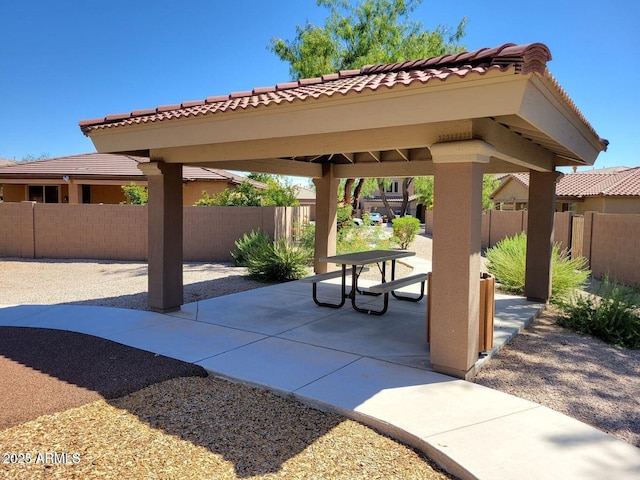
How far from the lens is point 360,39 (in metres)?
21.4

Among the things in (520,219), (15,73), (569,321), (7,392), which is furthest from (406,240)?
(15,73)

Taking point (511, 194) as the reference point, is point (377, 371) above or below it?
below

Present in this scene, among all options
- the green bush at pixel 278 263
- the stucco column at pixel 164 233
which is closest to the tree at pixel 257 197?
the green bush at pixel 278 263

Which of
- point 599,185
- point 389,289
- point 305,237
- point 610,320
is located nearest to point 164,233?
point 389,289

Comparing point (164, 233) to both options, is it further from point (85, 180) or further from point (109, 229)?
point (85, 180)

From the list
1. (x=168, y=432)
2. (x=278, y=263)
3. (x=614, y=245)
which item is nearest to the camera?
(x=168, y=432)

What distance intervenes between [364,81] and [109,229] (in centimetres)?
1307

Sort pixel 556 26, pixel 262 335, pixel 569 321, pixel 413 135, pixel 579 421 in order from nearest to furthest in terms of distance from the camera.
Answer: pixel 579 421
pixel 413 135
pixel 262 335
pixel 569 321
pixel 556 26

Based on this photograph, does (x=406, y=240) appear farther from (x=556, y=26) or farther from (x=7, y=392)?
(x=7, y=392)

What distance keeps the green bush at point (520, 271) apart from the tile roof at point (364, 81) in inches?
225

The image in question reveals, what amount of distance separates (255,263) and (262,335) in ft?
18.3

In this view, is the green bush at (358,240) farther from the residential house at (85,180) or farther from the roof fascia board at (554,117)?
the roof fascia board at (554,117)

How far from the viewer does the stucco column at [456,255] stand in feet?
16.7

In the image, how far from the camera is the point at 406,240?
21.5 metres
